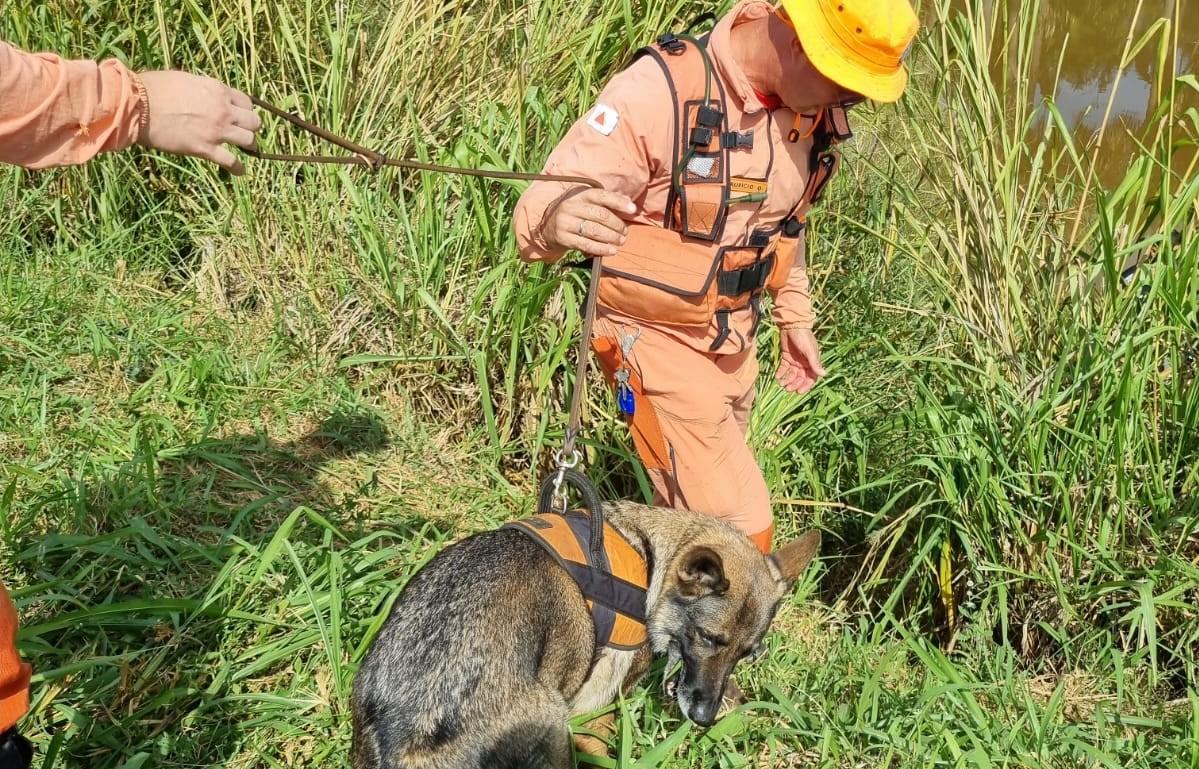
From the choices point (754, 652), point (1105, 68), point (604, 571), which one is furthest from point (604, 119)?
point (1105, 68)

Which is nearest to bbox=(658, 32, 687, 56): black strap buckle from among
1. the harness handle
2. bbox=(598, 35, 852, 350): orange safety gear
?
bbox=(598, 35, 852, 350): orange safety gear

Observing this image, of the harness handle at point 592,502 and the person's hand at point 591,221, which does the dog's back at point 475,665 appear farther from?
the person's hand at point 591,221

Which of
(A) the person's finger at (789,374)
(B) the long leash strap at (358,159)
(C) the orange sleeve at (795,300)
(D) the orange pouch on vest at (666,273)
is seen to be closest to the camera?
(B) the long leash strap at (358,159)

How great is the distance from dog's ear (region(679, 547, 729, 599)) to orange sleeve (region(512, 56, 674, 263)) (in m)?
1.02

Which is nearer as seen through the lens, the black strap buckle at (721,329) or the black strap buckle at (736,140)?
the black strap buckle at (736,140)

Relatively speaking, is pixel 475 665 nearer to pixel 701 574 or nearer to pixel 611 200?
pixel 701 574

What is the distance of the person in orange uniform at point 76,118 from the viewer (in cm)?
157

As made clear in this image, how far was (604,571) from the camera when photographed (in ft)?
9.55

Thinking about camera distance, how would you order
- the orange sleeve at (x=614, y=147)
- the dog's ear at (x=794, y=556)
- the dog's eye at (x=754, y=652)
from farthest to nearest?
1. the dog's ear at (x=794, y=556)
2. the dog's eye at (x=754, y=652)
3. the orange sleeve at (x=614, y=147)

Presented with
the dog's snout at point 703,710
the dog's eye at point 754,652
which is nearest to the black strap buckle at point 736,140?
the dog's eye at point 754,652

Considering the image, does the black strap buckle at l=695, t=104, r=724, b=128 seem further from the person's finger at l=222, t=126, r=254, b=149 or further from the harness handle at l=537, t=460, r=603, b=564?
the person's finger at l=222, t=126, r=254, b=149

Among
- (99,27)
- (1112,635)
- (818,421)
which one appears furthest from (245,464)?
(1112,635)

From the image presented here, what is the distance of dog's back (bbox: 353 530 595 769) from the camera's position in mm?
2363

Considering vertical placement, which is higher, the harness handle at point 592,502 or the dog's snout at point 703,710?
the harness handle at point 592,502
